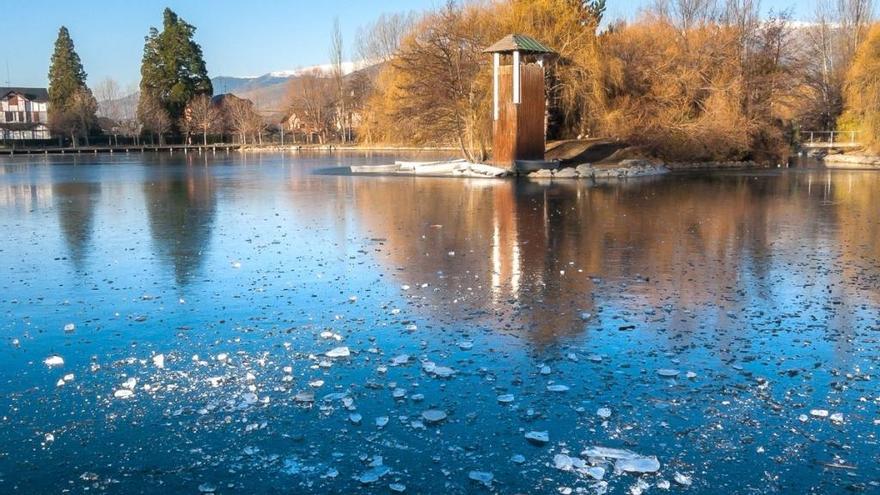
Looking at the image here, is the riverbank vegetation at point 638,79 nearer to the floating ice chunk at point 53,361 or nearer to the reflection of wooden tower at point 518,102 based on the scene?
the reflection of wooden tower at point 518,102

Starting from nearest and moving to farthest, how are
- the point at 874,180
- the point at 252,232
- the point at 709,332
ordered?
the point at 709,332
the point at 252,232
the point at 874,180

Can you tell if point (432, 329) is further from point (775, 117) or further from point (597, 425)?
point (775, 117)

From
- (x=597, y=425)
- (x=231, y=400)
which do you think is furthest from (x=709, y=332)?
(x=231, y=400)

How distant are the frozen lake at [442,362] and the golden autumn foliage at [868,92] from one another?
111ft

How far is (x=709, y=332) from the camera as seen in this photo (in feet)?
24.7

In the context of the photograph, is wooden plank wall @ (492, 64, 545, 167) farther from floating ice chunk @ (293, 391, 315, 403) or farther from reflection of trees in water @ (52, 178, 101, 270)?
floating ice chunk @ (293, 391, 315, 403)

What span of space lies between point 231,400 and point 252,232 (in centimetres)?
997

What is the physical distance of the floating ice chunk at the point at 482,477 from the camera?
14.5 ft

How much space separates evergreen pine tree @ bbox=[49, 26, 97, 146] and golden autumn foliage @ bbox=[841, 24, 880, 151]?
81.8 meters

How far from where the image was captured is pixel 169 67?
316 feet

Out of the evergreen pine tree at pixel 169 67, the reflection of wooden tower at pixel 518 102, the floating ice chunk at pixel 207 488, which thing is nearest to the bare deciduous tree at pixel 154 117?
the evergreen pine tree at pixel 169 67

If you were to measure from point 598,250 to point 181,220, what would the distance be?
10.4 m

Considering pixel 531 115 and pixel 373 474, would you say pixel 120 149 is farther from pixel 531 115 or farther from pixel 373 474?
pixel 373 474

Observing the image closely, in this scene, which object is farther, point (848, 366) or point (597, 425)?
point (848, 366)
